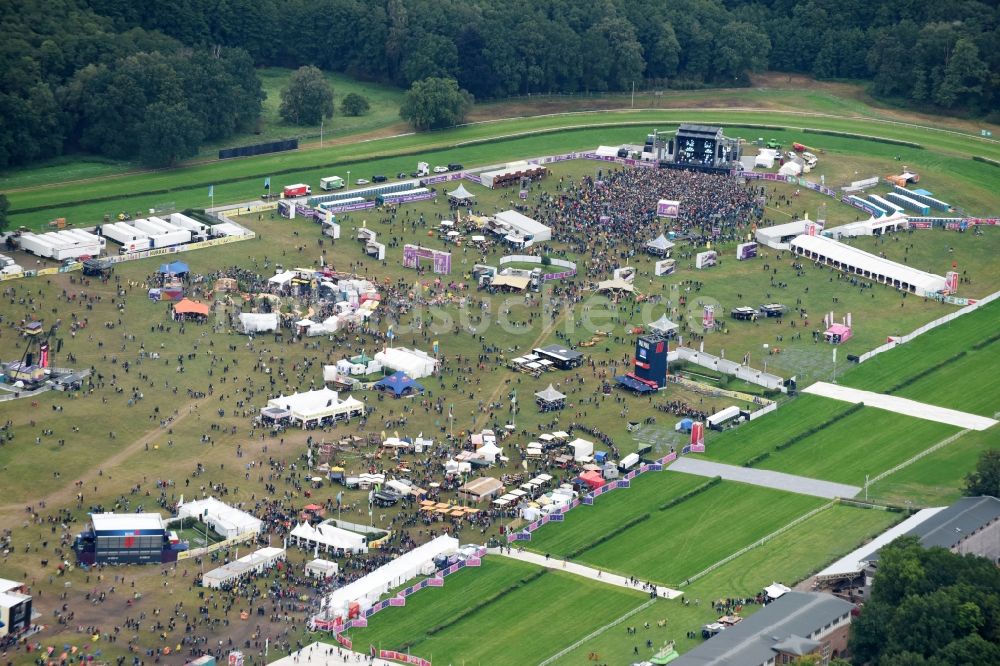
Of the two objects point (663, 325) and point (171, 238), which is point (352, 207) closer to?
point (171, 238)

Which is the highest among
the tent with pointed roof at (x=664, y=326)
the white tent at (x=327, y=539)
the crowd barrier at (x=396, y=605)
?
the tent with pointed roof at (x=664, y=326)

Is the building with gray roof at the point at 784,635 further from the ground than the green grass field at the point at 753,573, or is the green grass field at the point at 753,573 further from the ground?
the building with gray roof at the point at 784,635

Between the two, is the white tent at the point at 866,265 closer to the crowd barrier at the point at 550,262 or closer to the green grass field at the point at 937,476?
the crowd barrier at the point at 550,262

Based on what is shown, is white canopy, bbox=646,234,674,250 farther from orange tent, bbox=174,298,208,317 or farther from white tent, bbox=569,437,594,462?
orange tent, bbox=174,298,208,317

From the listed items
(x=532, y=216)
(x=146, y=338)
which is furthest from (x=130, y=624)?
(x=532, y=216)

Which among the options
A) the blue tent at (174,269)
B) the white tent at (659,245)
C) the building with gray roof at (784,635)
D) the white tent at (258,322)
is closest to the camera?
the building with gray roof at (784,635)

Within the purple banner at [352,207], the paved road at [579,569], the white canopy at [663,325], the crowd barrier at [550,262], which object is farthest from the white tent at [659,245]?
the paved road at [579,569]
